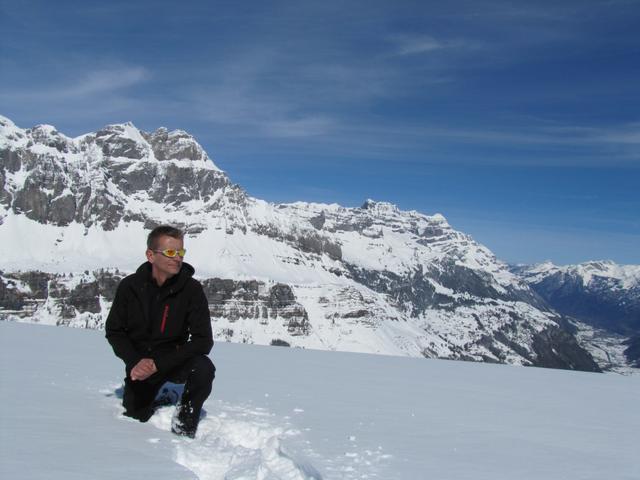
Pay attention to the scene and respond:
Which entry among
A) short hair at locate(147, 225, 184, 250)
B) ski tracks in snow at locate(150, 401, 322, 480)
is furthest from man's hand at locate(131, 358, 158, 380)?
short hair at locate(147, 225, 184, 250)

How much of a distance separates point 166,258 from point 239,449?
100 inches

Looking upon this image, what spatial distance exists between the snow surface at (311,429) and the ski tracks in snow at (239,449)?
18mm

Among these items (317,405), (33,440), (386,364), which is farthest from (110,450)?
(386,364)

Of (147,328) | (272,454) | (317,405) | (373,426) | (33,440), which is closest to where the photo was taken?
(33,440)

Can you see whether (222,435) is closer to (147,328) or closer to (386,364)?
(147,328)

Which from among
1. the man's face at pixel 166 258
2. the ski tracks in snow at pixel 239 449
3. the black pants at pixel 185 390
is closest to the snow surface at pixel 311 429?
the ski tracks in snow at pixel 239 449

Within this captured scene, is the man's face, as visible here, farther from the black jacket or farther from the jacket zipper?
the jacket zipper

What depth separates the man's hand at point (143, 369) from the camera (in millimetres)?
6664

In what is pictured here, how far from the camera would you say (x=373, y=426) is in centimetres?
823

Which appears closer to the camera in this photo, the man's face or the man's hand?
the man's hand

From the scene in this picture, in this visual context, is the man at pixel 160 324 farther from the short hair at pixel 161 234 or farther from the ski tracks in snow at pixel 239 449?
the ski tracks in snow at pixel 239 449

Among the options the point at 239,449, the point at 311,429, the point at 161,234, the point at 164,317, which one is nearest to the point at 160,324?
the point at 164,317

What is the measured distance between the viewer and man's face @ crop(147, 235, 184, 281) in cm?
693

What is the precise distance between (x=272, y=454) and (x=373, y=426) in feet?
9.29
